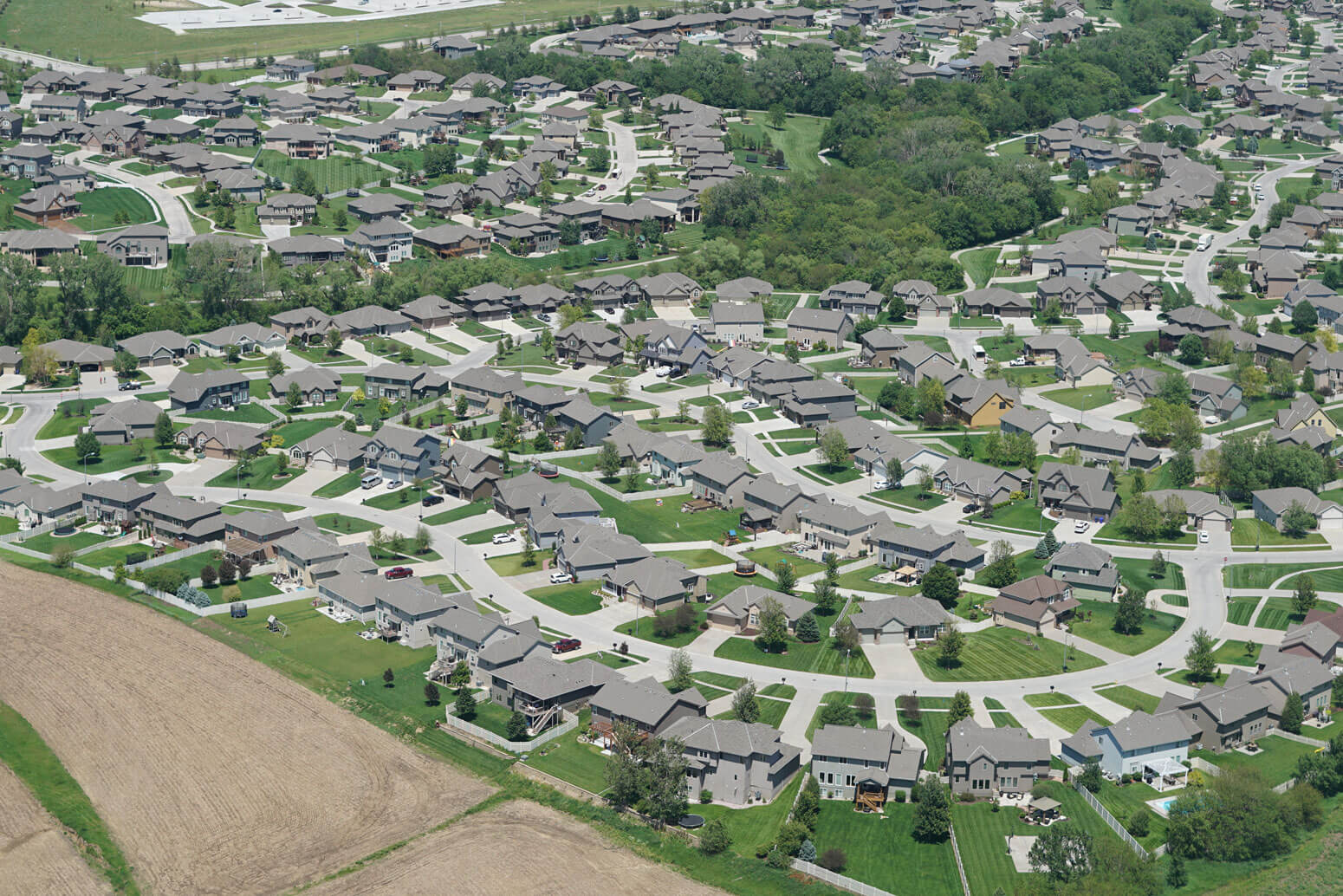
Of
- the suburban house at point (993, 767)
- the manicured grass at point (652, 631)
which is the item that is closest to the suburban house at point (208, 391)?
the manicured grass at point (652, 631)

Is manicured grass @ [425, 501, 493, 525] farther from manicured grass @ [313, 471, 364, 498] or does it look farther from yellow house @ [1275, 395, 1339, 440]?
yellow house @ [1275, 395, 1339, 440]

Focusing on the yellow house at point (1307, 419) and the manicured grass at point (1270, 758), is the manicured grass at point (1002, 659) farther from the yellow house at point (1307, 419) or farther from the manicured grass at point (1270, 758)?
the yellow house at point (1307, 419)

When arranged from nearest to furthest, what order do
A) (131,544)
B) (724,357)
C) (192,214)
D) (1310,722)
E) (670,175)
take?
(1310,722) → (131,544) → (724,357) → (192,214) → (670,175)

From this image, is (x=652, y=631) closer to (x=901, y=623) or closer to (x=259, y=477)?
(x=901, y=623)

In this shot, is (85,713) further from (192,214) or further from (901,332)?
(192,214)

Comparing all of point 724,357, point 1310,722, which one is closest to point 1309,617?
point 1310,722

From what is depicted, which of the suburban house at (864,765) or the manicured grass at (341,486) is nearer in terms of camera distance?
the suburban house at (864,765)
